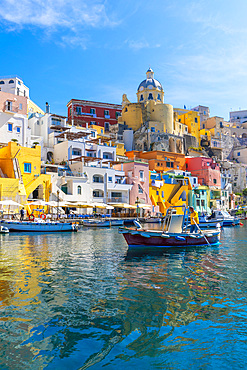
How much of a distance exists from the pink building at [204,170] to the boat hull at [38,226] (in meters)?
38.9

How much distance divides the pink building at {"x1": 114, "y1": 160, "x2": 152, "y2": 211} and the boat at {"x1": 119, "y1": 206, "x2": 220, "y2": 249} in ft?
95.8

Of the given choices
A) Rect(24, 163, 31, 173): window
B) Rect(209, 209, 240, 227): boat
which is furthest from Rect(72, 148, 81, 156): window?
Rect(209, 209, 240, 227): boat

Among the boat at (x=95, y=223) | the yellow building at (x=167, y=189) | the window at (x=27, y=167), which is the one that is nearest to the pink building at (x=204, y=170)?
the yellow building at (x=167, y=189)

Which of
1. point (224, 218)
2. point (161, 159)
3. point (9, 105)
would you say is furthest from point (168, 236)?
point (161, 159)

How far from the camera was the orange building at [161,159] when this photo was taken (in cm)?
5981

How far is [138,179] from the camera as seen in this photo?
169ft

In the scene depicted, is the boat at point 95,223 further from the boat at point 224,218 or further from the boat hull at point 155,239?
the boat hull at point 155,239

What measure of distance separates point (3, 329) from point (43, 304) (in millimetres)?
1772

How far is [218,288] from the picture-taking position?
10680 millimetres

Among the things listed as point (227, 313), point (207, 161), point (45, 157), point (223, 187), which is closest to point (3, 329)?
point (227, 313)

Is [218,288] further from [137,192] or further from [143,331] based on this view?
[137,192]

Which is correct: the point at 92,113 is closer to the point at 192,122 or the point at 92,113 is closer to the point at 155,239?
the point at 192,122

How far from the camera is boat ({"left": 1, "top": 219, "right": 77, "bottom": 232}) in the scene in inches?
1147

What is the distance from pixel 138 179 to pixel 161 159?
11.7m
